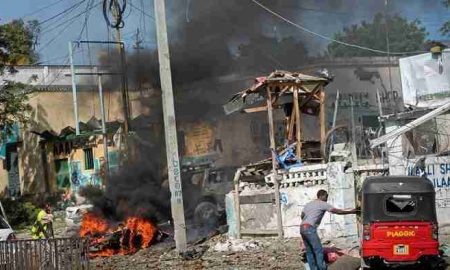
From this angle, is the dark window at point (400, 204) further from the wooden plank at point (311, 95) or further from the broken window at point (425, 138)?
the wooden plank at point (311, 95)

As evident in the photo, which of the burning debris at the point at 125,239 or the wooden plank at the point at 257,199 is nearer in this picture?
the wooden plank at the point at 257,199

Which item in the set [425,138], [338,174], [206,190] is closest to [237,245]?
[338,174]

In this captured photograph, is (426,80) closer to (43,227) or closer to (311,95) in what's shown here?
(311,95)

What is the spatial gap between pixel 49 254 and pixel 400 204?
5.49 metres

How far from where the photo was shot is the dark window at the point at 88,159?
34.0 metres

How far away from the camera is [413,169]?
14.8 meters

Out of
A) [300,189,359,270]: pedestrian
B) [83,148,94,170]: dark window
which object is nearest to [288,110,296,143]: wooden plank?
[300,189,359,270]: pedestrian

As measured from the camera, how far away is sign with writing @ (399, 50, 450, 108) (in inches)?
704

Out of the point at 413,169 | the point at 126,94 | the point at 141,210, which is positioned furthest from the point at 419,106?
the point at 126,94

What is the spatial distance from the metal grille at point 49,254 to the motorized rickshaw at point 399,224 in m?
4.33

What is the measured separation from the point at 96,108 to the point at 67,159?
128 inches

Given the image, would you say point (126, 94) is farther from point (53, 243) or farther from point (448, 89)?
point (53, 243)

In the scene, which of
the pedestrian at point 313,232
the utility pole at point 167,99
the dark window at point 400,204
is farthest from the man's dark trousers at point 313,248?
the utility pole at point 167,99

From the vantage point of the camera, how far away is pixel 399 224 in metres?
10.3
